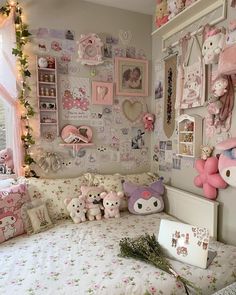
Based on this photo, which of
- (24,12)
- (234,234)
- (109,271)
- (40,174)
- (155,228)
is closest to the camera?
(109,271)

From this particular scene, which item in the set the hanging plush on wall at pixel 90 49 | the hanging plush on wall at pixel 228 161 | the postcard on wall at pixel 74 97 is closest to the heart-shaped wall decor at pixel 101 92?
the postcard on wall at pixel 74 97

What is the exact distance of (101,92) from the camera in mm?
2500

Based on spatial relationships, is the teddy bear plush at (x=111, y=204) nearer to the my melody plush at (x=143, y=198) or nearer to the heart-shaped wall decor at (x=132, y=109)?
the my melody plush at (x=143, y=198)

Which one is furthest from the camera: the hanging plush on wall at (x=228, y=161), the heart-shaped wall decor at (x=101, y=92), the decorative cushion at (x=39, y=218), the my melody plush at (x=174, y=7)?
the heart-shaped wall decor at (x=101, y=92)

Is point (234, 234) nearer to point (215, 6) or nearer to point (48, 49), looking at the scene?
point (215, 6)

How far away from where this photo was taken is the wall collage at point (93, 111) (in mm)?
2352

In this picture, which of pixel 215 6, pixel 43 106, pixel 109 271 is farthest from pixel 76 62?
pixel 109 271

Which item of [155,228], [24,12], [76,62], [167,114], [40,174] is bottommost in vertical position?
[155,228]

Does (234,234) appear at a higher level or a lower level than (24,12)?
lower

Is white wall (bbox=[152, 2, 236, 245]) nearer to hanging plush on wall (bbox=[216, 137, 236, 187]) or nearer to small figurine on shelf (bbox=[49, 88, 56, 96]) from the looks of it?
hanging plush on wall (bbox=[216, 137, 236, 187])

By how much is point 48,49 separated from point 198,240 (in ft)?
6.76

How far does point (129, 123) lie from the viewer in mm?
2666

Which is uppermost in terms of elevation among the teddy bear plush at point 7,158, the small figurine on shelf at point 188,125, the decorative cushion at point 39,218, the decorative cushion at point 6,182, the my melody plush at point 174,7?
the my melody plush at point 174,7

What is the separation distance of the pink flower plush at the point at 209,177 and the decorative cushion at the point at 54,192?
1091mm
